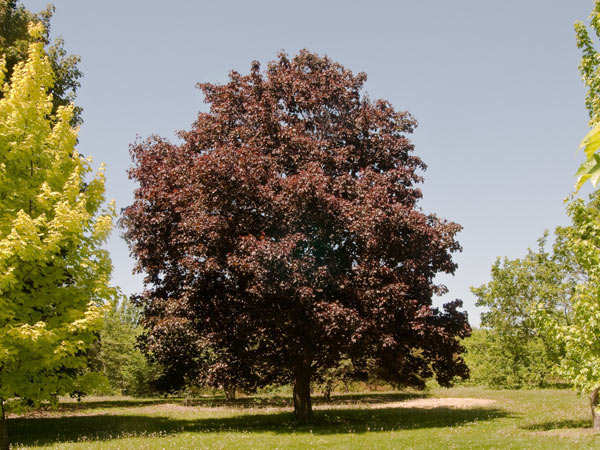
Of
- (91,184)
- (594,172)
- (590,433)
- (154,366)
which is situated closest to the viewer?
(594,172)

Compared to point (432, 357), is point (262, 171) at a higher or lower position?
higher

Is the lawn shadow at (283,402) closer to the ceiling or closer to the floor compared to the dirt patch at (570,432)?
closer to the floor

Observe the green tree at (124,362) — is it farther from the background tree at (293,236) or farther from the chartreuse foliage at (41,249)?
the chartreuse foliage at (41,249)

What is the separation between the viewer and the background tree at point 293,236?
19406 millimetres

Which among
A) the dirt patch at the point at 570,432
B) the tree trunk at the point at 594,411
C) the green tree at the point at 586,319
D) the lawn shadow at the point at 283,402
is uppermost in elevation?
the green tree at the point at 586,319

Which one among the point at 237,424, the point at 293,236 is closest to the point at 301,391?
the point at 237,424

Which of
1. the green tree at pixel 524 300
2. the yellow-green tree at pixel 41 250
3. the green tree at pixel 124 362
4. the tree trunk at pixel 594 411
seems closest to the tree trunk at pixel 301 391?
the green tree at pixel 524 300

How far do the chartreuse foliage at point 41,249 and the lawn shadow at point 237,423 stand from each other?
7823 millimetres

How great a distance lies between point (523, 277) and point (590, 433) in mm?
5751

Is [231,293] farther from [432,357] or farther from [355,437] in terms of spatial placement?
[432,357]

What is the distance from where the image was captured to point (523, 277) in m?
19.0

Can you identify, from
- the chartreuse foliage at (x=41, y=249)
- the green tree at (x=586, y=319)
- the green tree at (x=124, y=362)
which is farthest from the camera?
the green tree at (x=124, y=362)

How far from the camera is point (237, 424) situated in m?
22.6

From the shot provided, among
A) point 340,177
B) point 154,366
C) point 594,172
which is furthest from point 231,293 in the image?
point 154,366
